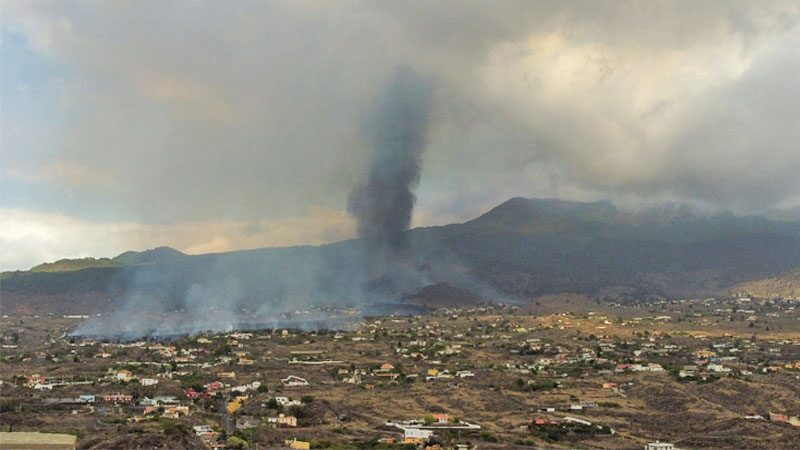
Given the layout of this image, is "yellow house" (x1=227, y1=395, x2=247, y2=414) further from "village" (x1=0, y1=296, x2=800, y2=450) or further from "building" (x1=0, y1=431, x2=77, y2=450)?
"building" (x1=0, y1=431, x2=77, y2=450)

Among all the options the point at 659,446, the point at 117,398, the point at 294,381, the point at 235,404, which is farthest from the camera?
the point at 294,381

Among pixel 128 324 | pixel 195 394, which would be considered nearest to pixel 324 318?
pixel 128 324

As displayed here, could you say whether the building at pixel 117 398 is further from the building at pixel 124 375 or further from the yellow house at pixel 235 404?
the building at pixel 124 375

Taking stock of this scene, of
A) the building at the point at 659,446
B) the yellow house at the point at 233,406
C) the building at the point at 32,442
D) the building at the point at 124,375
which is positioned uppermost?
the building at the point at 32,442

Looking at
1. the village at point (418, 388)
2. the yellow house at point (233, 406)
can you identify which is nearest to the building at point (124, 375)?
the village at point (418, 388)

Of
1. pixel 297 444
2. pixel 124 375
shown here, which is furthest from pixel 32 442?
pixel 124 375

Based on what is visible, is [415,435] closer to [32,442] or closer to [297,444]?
[297,444]

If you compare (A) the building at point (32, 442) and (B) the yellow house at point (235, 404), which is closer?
(A) the building at point (32, 442)

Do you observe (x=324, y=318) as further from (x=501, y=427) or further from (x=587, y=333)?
(x=501, y=427)
